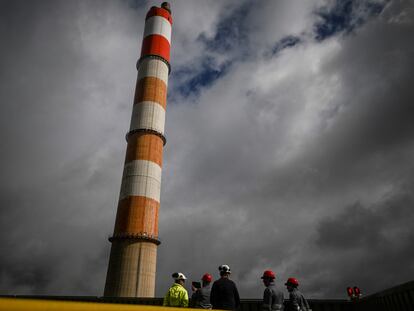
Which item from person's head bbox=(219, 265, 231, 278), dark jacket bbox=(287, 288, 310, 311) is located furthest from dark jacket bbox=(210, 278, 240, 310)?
dark jacket bbox=(287, 288, 310, 311)

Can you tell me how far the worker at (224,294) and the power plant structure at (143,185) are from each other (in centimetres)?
1595

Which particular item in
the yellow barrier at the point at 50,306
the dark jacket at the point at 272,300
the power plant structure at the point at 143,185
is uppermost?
the power plant structure at the point at 143,185

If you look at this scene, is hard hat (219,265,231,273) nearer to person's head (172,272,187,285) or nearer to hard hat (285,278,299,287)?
person's head (172,272,187,285)

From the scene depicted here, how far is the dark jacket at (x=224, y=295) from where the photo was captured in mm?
6041

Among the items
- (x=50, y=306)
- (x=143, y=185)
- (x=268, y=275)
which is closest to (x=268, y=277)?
(x=268, y=275)

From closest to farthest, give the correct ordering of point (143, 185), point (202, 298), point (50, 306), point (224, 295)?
1. point (50, 306)
2. point (224, 295)
3. point (202, 298)
4. point (143, 185)

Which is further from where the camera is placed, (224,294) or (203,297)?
(203,297)

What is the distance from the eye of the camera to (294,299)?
274 inches

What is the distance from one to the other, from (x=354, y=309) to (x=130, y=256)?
14.7 metres

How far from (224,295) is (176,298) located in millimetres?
1087

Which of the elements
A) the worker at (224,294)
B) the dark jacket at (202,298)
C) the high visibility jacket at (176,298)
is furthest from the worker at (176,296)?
the worker at (224,294)

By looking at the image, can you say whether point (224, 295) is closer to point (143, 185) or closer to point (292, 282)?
point (292, 282)

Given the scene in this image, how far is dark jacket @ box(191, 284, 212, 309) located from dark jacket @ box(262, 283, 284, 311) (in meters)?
1.20

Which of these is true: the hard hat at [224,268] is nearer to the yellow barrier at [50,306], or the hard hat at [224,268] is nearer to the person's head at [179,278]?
the person's head at [179,278]
